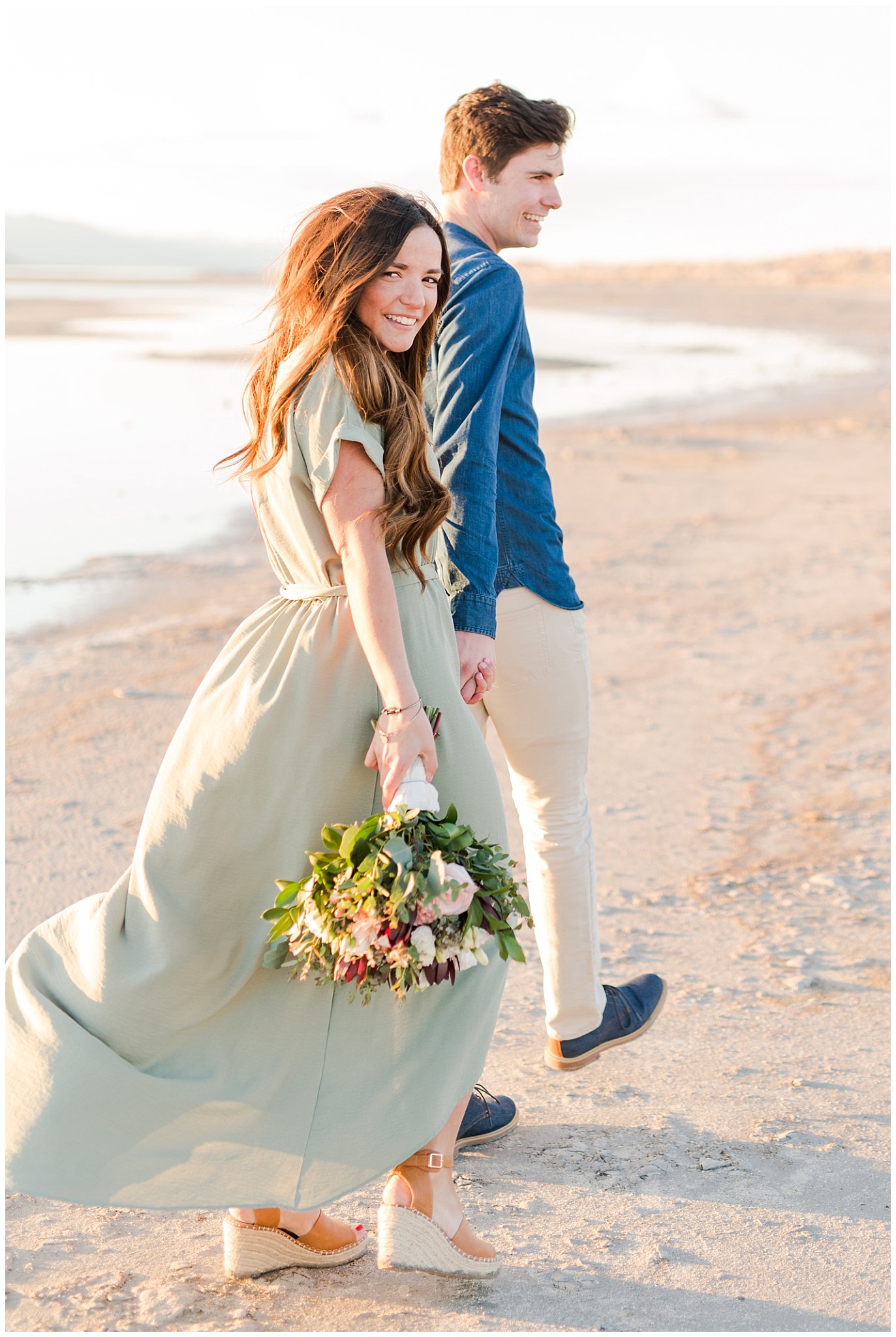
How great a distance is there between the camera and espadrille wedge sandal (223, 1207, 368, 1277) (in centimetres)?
263

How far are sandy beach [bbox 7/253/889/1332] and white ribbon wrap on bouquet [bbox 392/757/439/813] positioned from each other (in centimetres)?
98

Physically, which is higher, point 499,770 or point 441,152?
point 441,152

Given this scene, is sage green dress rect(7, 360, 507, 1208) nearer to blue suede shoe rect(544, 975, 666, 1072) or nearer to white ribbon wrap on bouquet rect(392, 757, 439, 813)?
white ribbon wrap on bouquet rect(392, 757, 439, 813)

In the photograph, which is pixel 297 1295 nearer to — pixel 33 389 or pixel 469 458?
pixel 469 458

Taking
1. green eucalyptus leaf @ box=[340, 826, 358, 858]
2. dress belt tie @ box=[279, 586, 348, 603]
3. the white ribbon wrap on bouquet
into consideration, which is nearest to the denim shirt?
dress belt tie @ box=[279, 586, 348, 603]

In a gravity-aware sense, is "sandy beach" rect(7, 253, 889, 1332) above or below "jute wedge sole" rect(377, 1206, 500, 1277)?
below

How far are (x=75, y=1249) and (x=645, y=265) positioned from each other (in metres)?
85.7

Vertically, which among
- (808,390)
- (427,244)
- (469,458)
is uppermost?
(427,244)

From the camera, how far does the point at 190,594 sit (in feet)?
26.5

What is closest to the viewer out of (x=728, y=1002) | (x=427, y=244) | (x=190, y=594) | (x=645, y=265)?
(x=427, y=244)

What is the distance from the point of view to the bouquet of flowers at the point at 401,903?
226cm

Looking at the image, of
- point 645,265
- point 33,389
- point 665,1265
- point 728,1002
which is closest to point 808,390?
point 33,389

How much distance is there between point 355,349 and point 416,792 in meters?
0.79

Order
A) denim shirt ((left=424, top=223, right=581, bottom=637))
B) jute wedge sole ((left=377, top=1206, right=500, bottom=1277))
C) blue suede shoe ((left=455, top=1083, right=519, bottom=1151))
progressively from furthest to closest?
1. blue suede shoe ((left=455, top=1083, right=519, bottom=1151))
2. denim shirt ((left=424, top=223, right=581, bottom=637))
3. jute wedge sole ((left=377, top=1206, right=500, bottom=1277))
